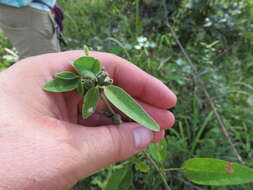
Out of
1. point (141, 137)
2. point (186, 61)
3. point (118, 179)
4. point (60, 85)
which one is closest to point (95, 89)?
point (60, 85)

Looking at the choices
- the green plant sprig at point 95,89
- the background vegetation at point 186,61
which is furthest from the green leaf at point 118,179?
the green plant sprig at point 95,89

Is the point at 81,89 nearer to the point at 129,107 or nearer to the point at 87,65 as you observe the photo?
the point at 87,65

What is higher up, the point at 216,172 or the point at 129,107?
the point at 129,107

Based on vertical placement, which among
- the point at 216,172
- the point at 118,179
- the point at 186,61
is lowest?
the point at 118,179

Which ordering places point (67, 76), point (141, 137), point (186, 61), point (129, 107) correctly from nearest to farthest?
point (129, 107) < point (67, 76) < point (141, 137) < point (186, 61)

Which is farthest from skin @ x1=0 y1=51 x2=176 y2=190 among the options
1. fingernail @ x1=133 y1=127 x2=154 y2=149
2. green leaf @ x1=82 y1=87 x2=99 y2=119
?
green leaf @ x1=82 y1=87 x2=99 y2=119
